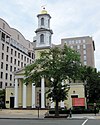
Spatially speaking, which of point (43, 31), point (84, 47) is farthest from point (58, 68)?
point (84, 47)

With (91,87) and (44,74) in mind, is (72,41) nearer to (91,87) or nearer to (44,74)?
(91,87)

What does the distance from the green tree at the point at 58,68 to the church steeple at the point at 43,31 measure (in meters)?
22.5

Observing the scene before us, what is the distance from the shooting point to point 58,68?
33406 mm

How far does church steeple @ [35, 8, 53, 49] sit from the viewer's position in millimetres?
57500

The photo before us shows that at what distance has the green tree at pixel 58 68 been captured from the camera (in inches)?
1310

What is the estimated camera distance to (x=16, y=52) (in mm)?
85062

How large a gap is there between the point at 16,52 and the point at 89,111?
48089mm

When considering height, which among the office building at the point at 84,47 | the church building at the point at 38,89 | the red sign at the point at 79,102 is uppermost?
the office building at the point at 84,47

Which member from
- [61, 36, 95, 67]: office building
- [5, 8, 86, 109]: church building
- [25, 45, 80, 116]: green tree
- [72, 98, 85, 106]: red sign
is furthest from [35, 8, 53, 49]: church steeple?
[61, 36, 95, 67]: office building

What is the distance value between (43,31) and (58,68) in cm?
2562

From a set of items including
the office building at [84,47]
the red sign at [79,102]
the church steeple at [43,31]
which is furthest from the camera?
the office building at [84,47]

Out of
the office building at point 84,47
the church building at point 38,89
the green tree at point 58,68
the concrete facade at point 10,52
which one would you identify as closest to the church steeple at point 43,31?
the church building at point 38,89

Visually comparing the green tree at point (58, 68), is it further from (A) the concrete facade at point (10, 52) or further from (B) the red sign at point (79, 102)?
(A) the concrete facade at point (10, 52)

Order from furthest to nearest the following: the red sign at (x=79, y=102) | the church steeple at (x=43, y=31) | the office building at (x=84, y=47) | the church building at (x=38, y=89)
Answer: the office building at (x=84, y=47)
the church steeple at (x=43, y=31)
the church building at (x=38, y=89)
the red sign at (x=79, y=102)
